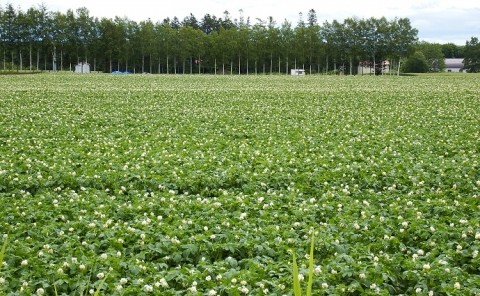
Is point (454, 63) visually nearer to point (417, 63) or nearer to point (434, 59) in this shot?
point (434, 59)

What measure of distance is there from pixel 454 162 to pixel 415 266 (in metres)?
6.44

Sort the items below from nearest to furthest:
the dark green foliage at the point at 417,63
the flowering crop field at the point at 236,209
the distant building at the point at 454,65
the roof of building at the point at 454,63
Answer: the flowering crop field at the point at 236,209 < the dark green foliage at the point at 417,63 < the distant building at the point at 454,65 < the roof of building at the point at 454,63

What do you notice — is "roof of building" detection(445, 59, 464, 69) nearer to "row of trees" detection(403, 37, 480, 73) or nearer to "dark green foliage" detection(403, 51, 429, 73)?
"row of trees" detection(403, 37, 480, 73)

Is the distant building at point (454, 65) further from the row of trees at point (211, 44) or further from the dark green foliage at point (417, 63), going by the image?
the row of trees at point (211, 44)

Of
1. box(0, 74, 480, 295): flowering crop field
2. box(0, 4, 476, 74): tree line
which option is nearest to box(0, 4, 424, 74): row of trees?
box(0, 4, 476, 74): tree line

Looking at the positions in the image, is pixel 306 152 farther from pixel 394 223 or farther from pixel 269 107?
pixel 269 107

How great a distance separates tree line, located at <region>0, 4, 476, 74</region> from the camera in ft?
351

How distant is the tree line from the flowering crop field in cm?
9544

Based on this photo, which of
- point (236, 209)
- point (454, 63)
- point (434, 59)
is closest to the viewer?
point (236, 209)

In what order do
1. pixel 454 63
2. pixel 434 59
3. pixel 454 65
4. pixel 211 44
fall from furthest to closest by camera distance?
pixel 454 63
pixel 454 65
pixel 434 59
pixel 211 44

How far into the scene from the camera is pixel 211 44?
376 feet

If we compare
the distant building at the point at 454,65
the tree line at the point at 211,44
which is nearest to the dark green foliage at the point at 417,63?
the tree line at the point at 211,44

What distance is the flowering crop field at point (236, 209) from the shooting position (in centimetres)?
544

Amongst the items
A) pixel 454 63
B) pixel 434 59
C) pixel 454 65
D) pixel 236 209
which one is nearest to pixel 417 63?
pixel 434 59
